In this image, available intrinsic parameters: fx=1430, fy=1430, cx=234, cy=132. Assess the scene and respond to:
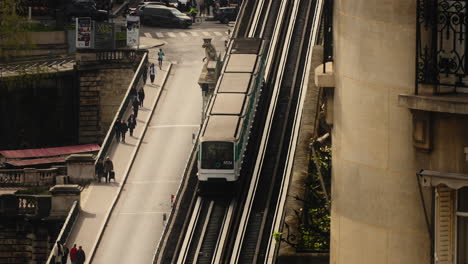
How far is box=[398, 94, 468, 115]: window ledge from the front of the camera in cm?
1014

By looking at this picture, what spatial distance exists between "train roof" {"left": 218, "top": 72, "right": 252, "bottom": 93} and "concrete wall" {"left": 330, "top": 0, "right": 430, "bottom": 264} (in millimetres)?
61331

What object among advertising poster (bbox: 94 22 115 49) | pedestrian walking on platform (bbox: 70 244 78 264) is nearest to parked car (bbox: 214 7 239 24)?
advertising poster (bbox: 94 22 115 49)

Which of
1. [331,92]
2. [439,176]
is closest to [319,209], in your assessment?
[331,92]

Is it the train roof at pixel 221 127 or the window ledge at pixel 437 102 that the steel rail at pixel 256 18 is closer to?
the train roof at pixel 221 127

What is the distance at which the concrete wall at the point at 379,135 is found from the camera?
10.7 metres

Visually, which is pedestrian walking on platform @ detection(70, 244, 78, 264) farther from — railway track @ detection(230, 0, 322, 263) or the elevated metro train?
railway track @ detection(230, 0, 322, 263)

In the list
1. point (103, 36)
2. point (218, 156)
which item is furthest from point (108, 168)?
point (103, 36)

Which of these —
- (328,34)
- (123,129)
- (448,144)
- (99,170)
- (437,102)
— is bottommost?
(99,170)

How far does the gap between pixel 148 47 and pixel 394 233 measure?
102728 mm

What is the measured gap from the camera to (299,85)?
8519cm

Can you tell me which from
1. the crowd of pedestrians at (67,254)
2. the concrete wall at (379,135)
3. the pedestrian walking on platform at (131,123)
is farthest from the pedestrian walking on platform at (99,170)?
the concrete wall at (379,135)

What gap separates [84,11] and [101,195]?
41778mm

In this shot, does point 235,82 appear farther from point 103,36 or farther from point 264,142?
point 103,36

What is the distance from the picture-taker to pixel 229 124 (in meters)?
69.2
